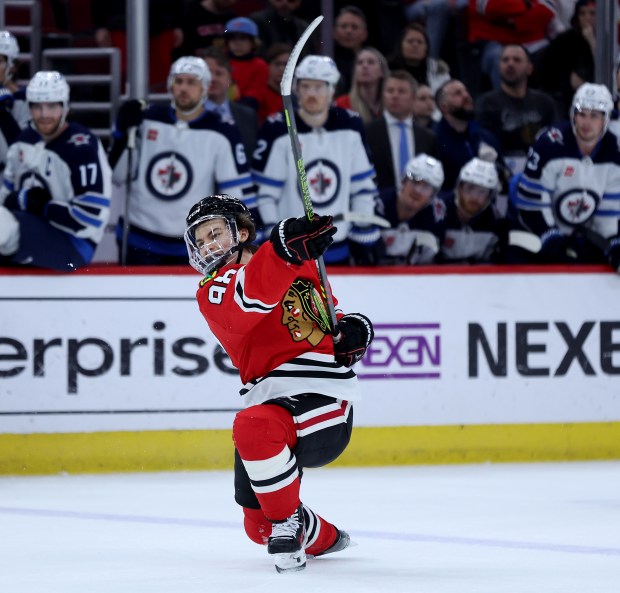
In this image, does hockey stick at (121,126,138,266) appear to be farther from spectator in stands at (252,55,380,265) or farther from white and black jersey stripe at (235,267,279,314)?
white and black jersey stripe at (235,267,279,314)

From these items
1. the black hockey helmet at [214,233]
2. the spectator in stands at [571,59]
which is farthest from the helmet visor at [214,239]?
the spectator in stands at [571,59]

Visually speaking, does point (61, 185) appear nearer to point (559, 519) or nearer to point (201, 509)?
point (201, 509)

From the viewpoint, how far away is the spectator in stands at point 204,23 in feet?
23.3

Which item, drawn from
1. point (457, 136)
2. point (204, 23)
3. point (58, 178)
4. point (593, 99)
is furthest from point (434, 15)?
point (58, 178)

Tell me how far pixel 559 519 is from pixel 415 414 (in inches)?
62.1

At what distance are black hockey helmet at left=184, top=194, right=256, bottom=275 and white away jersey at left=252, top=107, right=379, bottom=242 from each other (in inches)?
99.7

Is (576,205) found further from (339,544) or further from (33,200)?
(339,544)

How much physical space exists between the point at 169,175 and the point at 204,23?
56.8 inches

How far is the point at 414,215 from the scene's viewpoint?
6.33m

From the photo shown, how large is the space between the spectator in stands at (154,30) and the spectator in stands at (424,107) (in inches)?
47.1

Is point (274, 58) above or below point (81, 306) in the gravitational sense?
above

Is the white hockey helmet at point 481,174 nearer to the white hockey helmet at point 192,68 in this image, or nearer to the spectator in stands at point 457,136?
the spectator in stands at point 457,136

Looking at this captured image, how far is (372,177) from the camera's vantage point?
6.13 metres

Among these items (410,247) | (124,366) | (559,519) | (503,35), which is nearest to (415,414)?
(410,247)
